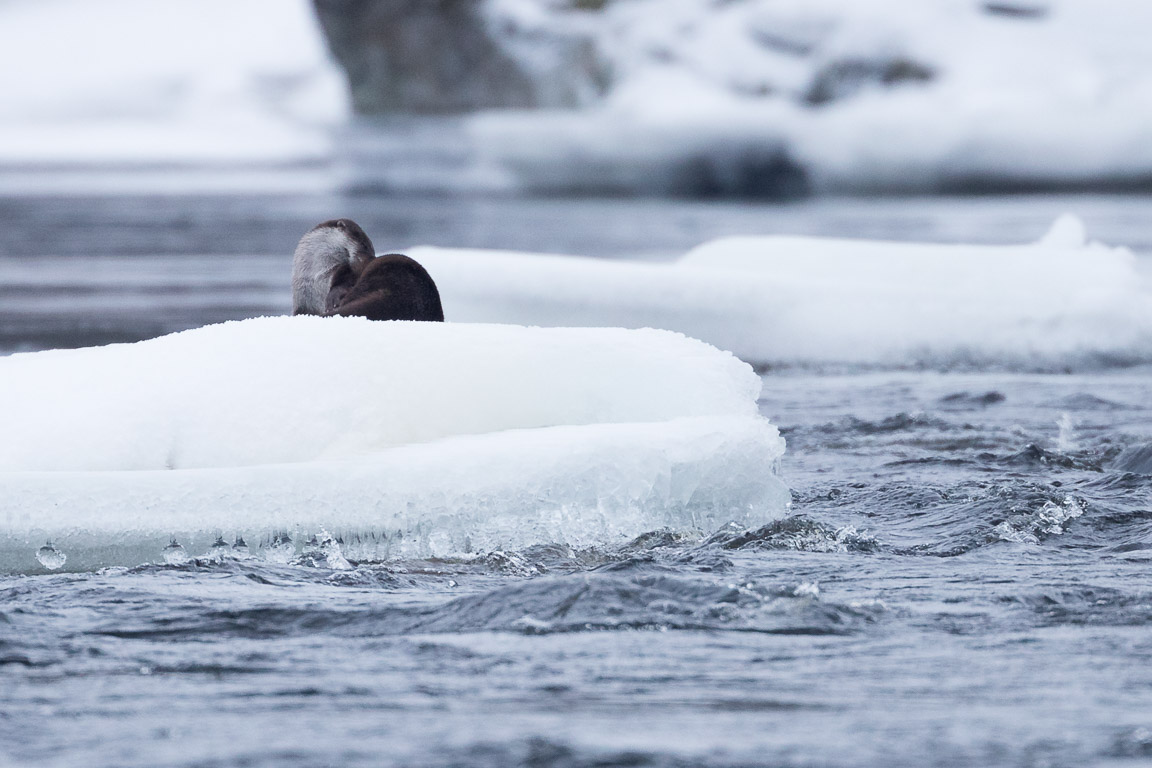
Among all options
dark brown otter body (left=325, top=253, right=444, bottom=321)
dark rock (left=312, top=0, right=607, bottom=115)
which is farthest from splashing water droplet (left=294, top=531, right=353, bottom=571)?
dark rock (left=312, top=0, right=607, bottom=115)

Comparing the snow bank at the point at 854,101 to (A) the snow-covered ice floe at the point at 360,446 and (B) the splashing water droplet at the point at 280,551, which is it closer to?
(A) the snow-covered ice floe at the point at 360,446

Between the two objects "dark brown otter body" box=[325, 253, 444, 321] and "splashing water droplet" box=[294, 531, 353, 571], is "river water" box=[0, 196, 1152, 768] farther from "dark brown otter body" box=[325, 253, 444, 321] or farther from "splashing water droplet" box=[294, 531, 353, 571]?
"dark brown otter body" box=[325, 253, 444, 321]

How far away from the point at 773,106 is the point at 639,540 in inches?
643

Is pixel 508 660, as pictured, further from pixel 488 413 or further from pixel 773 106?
pixel 773 106

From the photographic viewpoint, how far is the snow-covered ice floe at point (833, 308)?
25.3ft

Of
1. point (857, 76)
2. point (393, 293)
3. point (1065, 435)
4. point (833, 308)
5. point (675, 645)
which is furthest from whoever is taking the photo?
point (857, 76)

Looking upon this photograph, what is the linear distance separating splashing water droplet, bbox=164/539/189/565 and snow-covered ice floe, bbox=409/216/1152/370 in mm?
4023

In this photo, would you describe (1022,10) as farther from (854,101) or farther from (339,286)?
(339,286)

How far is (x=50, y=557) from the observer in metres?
3.63

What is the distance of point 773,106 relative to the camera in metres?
19.7

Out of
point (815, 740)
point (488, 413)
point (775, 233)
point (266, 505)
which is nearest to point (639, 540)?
point (488, 413)

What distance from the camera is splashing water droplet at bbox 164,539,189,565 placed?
3654 mm

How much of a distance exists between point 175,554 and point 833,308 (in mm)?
5006

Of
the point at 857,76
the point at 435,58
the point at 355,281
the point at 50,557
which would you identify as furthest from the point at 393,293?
the point at 435,58
